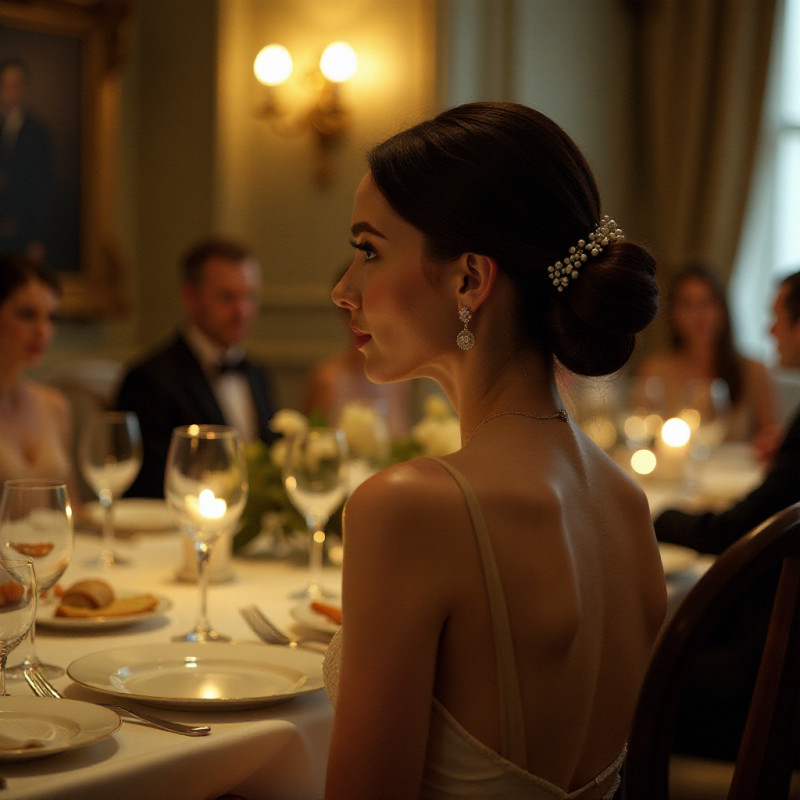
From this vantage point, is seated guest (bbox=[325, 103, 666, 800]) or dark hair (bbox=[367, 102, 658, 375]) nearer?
seated guest (bbox=[325, 103, 666, 800])

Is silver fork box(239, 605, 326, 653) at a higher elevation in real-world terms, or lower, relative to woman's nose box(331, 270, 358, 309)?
lower

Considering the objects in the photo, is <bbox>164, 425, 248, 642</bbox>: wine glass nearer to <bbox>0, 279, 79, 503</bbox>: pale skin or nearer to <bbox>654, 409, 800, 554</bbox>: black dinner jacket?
<bbox>654, 409, 800, 554</bbox>: black dinner jacket

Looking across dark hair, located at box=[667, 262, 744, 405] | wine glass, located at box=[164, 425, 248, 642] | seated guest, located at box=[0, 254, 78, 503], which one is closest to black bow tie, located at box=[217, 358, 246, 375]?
seated guest, located at box=[0, 254, 78, 503]

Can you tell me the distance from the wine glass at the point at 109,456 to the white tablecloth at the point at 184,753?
426mm

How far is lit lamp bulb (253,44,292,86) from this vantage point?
4723 millimetres

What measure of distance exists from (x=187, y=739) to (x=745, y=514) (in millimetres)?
1341

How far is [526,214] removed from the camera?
1.16 metres

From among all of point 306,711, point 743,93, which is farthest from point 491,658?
point 743,93

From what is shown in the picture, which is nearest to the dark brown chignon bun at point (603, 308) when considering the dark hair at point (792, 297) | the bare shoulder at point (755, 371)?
the dark hair at point (792, 297)

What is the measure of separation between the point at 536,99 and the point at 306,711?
4168mm

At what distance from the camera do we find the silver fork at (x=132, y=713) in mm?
1134

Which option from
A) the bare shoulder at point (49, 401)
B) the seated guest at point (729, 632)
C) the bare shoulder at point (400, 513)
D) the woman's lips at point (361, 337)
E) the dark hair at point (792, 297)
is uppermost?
the dark hair at point (792, 297)

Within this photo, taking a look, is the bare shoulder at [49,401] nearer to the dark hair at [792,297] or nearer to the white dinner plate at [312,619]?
the white dinner plate at [312,619]

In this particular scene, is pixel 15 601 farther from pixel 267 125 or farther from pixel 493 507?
pixel 267 125
